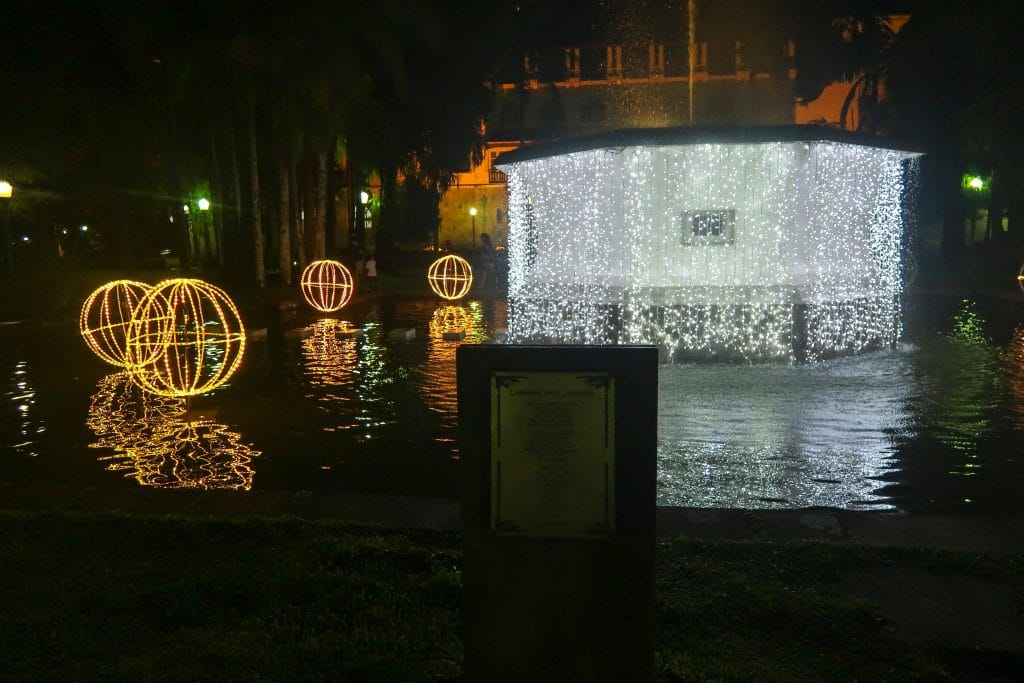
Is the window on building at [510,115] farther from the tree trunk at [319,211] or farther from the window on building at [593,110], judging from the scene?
the tree trunk at [319,211]

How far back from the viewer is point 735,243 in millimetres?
15711

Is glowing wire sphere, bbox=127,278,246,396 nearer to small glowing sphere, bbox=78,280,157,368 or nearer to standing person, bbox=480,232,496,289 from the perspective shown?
Answer: small glowing sphere, bbox=78,280,157,368

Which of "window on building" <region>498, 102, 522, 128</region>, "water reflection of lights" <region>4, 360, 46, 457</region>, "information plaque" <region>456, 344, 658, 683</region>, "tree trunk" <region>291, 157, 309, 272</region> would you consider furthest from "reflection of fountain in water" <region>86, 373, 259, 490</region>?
"window on building" <region>498, 102, 522, 128</region>

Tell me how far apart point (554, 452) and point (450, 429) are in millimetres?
6910

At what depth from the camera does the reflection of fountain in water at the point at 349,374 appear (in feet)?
37.1

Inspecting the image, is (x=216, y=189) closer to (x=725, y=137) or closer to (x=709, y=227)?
(x=709, y=227)

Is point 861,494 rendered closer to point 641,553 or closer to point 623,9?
point 641,553

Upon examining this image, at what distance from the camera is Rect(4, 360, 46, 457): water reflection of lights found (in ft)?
32.9

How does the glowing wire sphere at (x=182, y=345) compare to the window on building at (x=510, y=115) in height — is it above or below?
below

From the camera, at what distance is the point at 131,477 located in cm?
857

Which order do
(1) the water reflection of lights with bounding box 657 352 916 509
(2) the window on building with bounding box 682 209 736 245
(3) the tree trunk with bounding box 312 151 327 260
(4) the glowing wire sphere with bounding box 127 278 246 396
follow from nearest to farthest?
(1) the water reflection of lights with bounding box 657 352 916 509
(4) the glowing wire sphere with bounding box 127 278 246 396
(2) the window on building with bounding box 682 209 736 245
(3) the tree trunk with bounding box 312 151 327 260

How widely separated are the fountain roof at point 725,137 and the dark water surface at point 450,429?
375 cm

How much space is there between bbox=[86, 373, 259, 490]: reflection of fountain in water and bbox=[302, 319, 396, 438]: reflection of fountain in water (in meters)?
1.38

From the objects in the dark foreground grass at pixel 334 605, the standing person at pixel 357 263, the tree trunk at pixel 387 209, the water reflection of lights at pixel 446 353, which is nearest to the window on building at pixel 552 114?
the tree trunk at pixel 387 209
